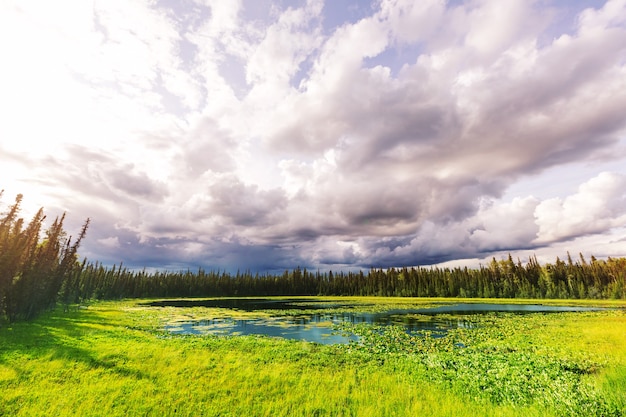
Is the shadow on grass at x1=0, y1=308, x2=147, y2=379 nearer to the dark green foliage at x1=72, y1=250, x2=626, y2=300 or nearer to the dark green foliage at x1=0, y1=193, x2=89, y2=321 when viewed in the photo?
the dark green foliage at x1=0, y1=193, x2=89, y2=321

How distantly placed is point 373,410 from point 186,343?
20.5 metres

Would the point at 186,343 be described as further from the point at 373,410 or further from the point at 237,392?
the point at 373,410

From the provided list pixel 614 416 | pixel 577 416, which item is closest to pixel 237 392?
pixel 577 416

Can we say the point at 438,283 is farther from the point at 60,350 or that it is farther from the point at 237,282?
the point at 60,350

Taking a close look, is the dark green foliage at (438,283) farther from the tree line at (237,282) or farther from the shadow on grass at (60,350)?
the shadow on grass at (60,350)

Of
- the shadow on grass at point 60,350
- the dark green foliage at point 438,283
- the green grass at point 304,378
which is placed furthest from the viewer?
the dark green foliage at point 438,283

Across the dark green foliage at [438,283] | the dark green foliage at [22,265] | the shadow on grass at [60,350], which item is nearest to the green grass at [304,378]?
the shadow on grass at [60,350]

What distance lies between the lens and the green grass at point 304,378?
12.3 m

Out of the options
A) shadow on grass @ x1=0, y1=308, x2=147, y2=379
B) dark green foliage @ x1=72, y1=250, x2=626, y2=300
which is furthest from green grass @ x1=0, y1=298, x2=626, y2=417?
dark green foliage @ x1=72, y1=250, x2=626, y2=300

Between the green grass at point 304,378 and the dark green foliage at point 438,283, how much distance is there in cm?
12280

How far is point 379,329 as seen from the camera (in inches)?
1430

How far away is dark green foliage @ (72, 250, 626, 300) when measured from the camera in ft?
448

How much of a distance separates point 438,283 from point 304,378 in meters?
176

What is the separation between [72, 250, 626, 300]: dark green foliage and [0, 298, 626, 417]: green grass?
123 meters
